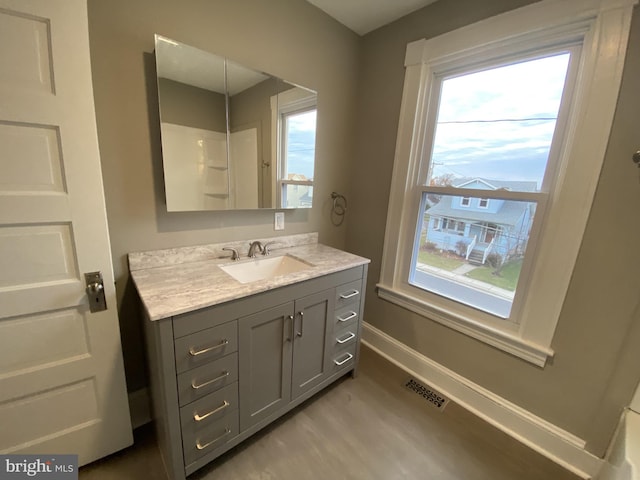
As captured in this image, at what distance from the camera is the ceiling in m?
1.61

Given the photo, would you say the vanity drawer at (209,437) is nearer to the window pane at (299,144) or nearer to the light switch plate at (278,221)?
the light switch plate at (278,221)

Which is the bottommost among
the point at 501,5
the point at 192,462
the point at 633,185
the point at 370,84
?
the point at 192,462

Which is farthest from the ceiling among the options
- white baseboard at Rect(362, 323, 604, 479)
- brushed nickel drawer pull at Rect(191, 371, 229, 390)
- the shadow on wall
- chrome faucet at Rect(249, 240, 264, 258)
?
white baseboard at Rect(362, 323, 604, 479)

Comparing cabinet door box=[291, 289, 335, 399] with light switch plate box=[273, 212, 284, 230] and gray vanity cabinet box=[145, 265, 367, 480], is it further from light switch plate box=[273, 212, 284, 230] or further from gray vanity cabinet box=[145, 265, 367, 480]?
light switch plate box=[273, 212, 284, 230]

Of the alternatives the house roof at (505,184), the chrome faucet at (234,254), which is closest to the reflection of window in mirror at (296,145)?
the chrome faucet at (234,254)

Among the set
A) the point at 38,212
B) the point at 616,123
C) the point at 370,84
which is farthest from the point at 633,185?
the point at 38,212

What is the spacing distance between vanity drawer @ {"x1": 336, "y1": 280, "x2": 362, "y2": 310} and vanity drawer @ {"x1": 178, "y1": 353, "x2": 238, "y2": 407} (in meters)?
0.66

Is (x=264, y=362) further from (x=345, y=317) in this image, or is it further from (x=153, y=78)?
(x=153, y=78)

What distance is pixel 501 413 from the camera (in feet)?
5.04

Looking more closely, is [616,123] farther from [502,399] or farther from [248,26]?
[248,26]

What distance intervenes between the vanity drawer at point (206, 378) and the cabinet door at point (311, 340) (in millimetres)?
350

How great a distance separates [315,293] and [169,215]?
892 millimetres

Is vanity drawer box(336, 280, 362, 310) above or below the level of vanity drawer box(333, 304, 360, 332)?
above

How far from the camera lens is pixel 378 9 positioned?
5.49ft
